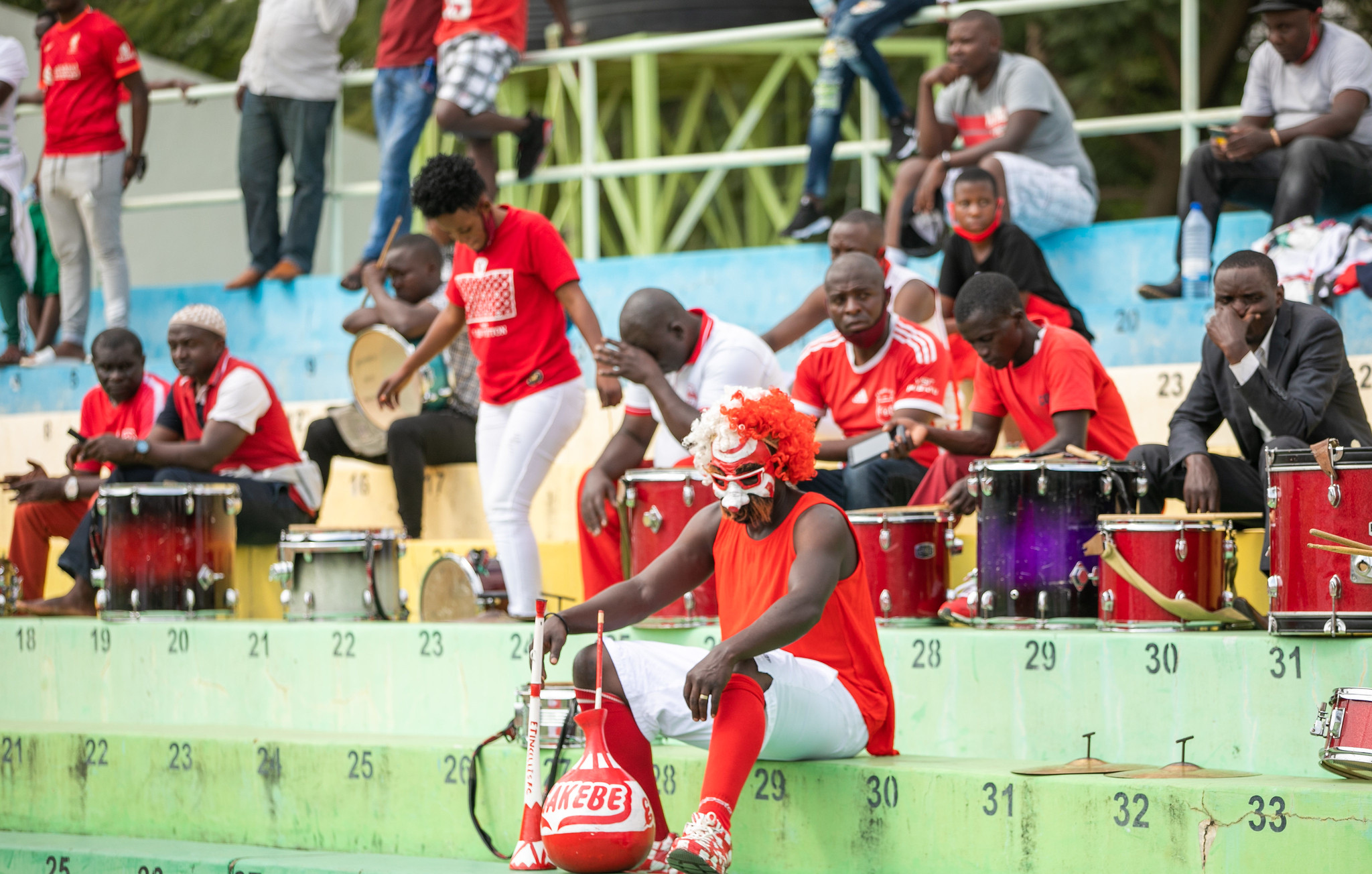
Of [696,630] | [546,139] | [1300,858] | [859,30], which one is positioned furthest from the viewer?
[546,139]

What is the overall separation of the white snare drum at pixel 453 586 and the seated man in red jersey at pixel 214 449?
998 mm

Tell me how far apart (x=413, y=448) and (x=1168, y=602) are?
4130mm

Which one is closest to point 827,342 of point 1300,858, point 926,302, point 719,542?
point 926,302

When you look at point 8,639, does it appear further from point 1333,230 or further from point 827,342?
point 1333,230

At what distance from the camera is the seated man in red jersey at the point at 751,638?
4.52 meters

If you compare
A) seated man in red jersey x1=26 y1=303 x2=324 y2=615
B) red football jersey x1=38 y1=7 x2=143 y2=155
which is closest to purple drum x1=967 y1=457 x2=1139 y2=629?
seated man in red jersey x1=26 y1=303 x2=324 y2=615

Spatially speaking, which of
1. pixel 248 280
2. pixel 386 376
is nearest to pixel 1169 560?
pixel 386 376

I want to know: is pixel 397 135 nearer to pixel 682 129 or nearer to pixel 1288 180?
pixel 682 129

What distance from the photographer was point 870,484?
6.45 meters

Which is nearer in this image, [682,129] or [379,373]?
[379,373]

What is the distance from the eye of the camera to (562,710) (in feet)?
17.4

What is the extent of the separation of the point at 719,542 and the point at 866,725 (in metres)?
0.67

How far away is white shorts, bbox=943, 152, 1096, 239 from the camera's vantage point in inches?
333

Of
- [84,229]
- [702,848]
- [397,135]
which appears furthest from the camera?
[84,229]
